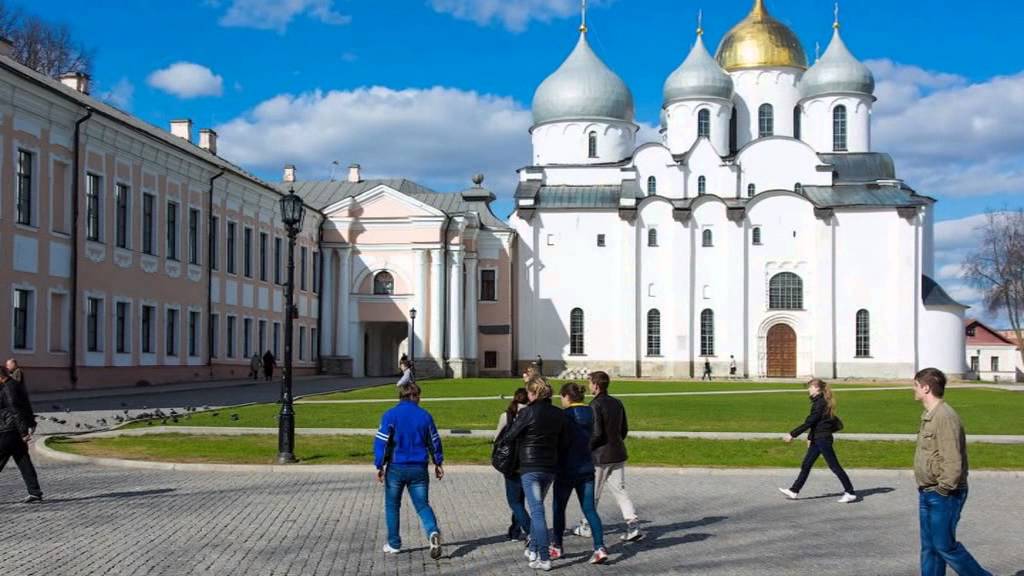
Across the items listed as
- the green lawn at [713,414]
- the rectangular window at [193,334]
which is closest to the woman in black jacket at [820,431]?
the green lawn at [713,414]

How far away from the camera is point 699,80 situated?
238 ft

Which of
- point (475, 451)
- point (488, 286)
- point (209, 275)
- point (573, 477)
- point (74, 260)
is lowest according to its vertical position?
point (475, 451)

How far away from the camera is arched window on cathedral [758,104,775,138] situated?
74125 millimetres

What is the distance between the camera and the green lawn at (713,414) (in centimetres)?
2572

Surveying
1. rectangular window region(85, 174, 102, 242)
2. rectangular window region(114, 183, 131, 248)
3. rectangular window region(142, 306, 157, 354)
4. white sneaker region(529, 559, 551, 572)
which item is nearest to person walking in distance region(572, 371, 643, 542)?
white sneaker region(529, 559, 551, 572)

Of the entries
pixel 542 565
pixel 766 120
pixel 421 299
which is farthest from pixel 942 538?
pixel 766 120

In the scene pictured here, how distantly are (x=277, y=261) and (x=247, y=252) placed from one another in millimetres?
4402

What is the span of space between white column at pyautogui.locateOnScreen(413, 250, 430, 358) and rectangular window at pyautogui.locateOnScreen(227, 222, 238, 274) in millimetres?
13222

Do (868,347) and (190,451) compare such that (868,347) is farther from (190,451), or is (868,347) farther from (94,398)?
(190,451)

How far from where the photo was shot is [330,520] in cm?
1284

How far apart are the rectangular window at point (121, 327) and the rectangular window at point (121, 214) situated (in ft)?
6.35

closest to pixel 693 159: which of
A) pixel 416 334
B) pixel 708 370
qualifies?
pixel 708 370

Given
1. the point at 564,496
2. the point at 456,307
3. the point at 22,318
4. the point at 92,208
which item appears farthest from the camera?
the point at 456,307

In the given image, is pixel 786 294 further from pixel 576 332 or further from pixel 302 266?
pixel 302 266
